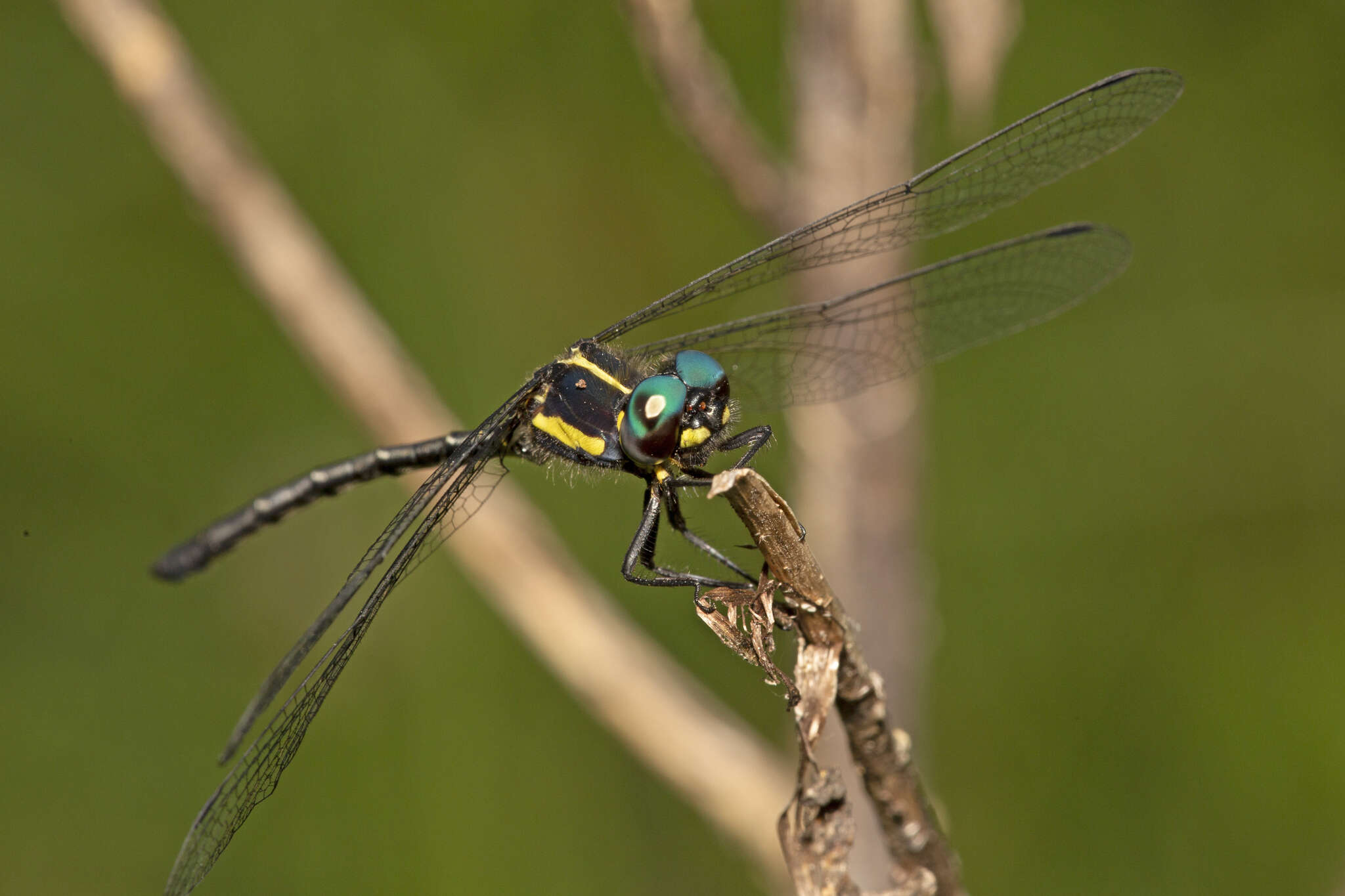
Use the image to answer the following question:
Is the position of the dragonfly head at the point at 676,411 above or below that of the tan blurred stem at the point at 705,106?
below

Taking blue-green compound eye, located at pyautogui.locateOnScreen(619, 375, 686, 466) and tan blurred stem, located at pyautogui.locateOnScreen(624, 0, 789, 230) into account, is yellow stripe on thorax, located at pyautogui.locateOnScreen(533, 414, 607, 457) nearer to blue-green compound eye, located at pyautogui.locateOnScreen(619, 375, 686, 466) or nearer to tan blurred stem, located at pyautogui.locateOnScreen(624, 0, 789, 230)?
blue-green compound eye, located at pyautogui.locateOnScreen(619, 375, 686, 466)

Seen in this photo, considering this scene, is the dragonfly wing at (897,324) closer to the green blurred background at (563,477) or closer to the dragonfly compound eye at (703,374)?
the dragonfly compound eye at (703,374)

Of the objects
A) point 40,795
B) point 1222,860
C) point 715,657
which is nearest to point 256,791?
point 40,795

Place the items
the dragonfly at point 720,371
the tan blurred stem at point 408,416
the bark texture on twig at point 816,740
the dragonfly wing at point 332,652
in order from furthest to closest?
the tan blurred stem at point 408,416 < the dragonfly at point 720,371 < the dragonfly wing at point 332,652 < the bark texture on twig at point 816,740

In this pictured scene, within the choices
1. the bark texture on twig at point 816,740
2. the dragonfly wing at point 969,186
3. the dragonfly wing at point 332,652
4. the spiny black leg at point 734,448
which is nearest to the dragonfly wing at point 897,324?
the dragonfly wing at point 969,186

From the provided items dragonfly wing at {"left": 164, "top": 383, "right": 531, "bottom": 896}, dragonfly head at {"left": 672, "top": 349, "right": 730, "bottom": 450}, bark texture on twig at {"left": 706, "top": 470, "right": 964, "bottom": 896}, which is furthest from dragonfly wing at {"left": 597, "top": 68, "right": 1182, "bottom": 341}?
bark texture on twig at {"left": 706, "top": 470, "right": 964, "bottom": 896}

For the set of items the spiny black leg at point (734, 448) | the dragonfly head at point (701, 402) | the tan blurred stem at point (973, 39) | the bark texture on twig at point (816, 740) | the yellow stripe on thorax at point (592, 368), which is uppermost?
the tan blurred stem at point (973, 39)

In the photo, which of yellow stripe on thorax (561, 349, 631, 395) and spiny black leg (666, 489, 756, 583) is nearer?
spiny black leg (666, 489, 756, 583)
